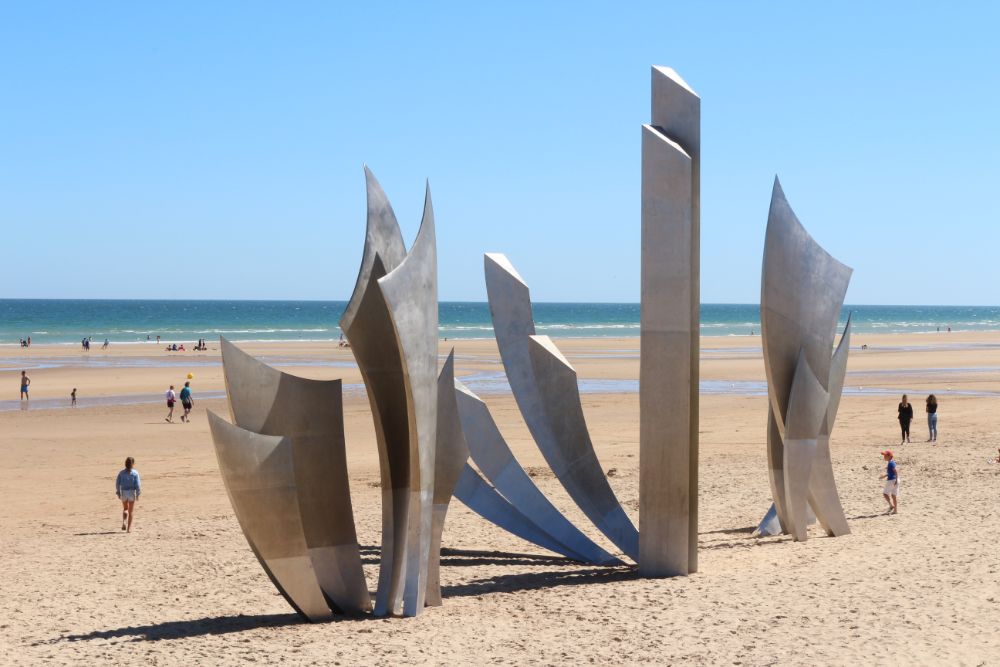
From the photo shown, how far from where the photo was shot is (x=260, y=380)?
9977 mm

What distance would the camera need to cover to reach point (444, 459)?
10.8 m

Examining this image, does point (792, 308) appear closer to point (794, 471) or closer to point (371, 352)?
point (794, 471)

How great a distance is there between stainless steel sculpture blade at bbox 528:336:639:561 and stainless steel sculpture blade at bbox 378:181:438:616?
2615mm

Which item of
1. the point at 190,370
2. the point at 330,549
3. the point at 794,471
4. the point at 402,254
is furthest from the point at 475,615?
the point at 190,370

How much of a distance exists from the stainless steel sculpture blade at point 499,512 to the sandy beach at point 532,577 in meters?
0.33

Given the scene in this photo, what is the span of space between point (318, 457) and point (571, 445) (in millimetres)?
3624

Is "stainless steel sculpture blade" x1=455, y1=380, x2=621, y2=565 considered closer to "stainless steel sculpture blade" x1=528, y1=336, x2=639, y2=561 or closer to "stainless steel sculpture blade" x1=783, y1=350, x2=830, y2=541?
"stainless steel sculpture blade" x1=528, y1=336, x2=639, y2=561

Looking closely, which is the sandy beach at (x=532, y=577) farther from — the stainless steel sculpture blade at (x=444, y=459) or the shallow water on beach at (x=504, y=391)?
the shallow water on beach at (x=504, y=391)

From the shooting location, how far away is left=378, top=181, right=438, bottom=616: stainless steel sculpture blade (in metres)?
9.84

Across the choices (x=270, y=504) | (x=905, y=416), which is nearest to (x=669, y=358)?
(x=270, y=504)

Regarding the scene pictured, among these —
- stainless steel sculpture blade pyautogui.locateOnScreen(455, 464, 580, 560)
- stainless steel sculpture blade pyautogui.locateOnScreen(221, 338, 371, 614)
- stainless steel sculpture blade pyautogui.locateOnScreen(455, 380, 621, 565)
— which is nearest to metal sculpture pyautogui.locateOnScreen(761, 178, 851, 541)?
stainless steel sculpture blade pyautogui.locateOnScreen(455, 380, 621, 565)

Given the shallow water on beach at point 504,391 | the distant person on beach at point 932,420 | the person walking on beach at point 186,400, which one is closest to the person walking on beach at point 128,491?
the person walking on beach at point 186,400

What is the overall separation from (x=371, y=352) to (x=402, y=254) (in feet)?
3.51

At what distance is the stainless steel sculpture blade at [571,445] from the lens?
12.9m
